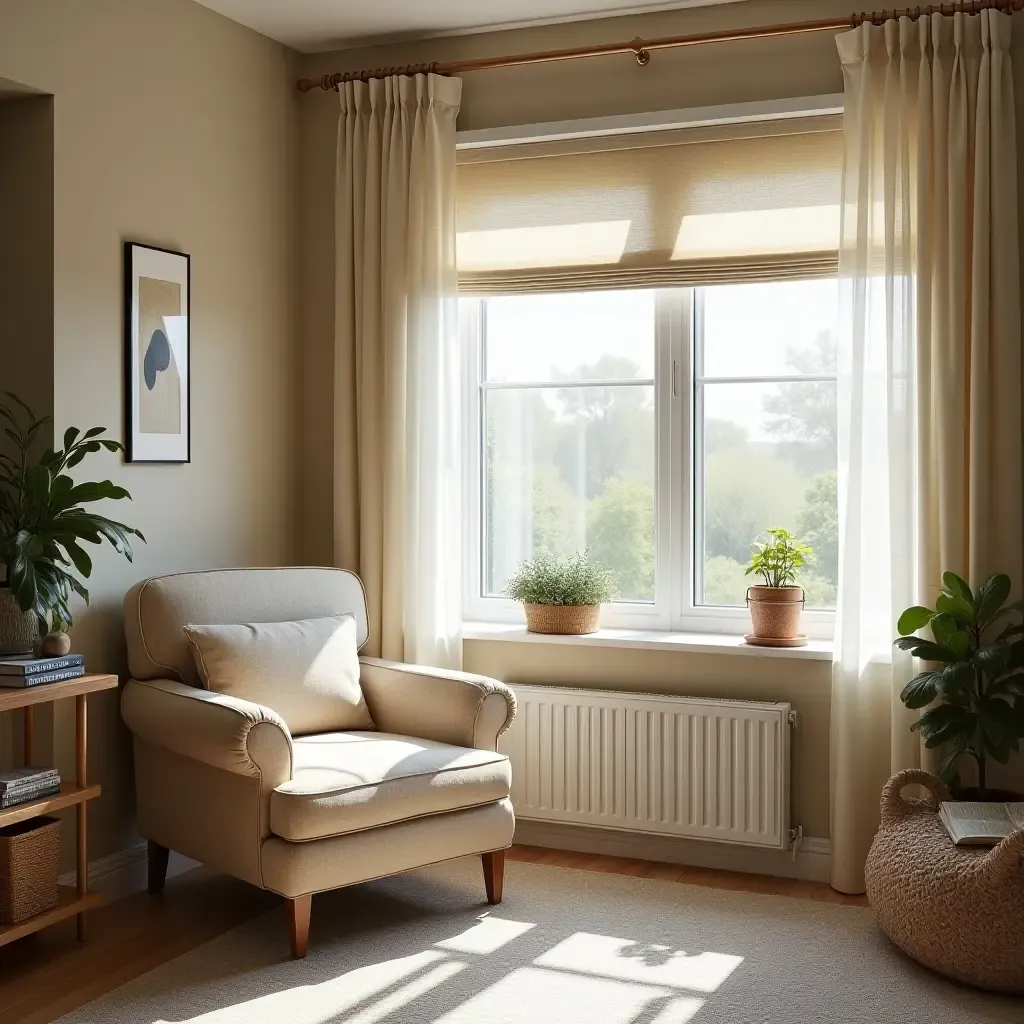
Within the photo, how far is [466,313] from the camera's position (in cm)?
437

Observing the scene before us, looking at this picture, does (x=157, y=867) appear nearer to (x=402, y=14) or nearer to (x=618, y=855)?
(x=618, y=855)

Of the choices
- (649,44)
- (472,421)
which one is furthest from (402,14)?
(472,421)

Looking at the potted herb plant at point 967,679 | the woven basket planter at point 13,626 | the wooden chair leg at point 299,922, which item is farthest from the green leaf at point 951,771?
the woven basket planter at point 13,626

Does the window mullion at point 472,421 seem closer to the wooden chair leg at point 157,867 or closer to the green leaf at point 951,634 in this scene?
the wooden chair leg at point 157,867

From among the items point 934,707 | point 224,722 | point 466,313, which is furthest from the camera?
point 466,313

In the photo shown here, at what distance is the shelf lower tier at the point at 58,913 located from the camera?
9.71 feet

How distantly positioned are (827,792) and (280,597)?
6.07 feet

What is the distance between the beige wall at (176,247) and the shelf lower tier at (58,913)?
1.16ft

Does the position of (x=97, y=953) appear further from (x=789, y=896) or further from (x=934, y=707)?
(x=934, y=707)

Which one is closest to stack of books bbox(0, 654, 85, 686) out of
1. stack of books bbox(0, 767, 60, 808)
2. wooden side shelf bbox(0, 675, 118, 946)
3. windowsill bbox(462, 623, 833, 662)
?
wooden side shelf bbox(0, 675, 118, 946)

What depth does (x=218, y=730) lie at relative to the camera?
3076mm

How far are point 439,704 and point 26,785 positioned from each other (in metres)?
1.17

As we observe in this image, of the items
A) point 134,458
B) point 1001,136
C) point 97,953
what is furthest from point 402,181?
point 97,953

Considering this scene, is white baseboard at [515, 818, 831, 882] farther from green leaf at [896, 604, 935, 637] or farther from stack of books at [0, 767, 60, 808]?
stack of books at [0, 767, 60, 808]
